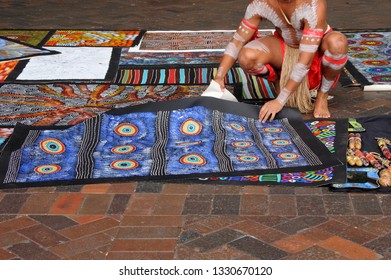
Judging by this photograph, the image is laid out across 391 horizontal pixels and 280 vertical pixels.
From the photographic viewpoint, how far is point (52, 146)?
4359 millimetres

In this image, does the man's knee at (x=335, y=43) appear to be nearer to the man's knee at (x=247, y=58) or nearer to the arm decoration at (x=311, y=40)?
the arm decoration at (x=311, y=40)

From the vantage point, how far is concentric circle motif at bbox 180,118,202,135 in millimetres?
4441

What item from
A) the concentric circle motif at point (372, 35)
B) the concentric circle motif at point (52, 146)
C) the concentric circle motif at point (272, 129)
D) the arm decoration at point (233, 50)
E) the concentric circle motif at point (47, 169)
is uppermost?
the arm decoration at point (233, 50)

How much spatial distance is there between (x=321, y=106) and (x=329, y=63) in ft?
0.89

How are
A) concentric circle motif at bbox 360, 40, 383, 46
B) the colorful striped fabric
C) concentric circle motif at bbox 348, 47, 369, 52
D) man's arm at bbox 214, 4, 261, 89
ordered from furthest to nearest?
1. concentric circle motif at bbox 360, 40, 383, 46
2. concentric circle motif at bbox 348, 47, 369, 52
3. the colorful striped fabric
4. man's arm at bbox 214, 4, 261, 89

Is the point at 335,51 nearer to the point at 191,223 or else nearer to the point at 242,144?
the point at 242,144

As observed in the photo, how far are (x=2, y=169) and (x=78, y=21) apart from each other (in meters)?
3.93

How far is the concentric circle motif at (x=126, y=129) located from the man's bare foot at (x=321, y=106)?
116 centimetres

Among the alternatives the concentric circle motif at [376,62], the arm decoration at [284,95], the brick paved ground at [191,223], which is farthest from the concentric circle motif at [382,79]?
the brick paved ground at [191,223]

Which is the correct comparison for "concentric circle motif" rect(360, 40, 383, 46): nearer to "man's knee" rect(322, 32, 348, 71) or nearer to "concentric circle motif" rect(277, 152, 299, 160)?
"man's knee" rect(322, 32, 348, 71)

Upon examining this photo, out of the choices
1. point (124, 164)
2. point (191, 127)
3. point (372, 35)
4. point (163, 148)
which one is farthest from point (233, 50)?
point (372, 35)

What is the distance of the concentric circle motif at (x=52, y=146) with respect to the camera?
14.1 ft

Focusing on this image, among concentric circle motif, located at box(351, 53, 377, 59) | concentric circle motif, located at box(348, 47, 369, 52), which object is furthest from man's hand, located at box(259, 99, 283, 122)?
concentric circle motif, located at box(348, 47, 369, 52)

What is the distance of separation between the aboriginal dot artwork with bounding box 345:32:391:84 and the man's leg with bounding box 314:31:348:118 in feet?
2.49
